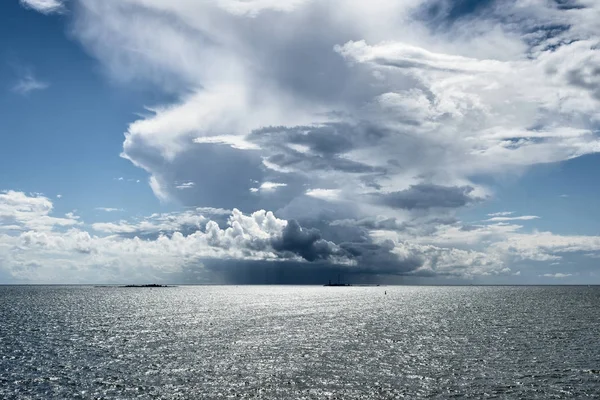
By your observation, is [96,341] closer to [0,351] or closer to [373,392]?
[0,351]

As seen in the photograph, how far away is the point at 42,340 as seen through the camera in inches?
4090

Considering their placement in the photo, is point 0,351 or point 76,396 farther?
point 0,351

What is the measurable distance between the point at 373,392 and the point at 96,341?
6688 centimetres

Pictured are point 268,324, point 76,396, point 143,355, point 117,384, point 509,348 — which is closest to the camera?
point 76,396

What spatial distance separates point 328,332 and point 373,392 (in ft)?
196

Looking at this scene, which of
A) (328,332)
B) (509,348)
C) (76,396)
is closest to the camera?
(76,396)

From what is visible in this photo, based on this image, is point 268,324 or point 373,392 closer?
point 373,392

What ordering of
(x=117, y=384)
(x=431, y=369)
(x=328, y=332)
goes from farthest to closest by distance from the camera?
(x=328, y=332) < (x=431, y=369) < (x=117, y=384)

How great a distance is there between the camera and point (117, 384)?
6216cm

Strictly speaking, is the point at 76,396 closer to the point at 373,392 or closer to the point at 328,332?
the point at 373,392

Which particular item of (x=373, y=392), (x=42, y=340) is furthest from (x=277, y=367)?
(x=42, y=340)

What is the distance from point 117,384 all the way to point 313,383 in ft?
80.0

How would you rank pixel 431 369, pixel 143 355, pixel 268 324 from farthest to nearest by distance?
pixel 268 324 → pixel 143 355 → pixel 431 369

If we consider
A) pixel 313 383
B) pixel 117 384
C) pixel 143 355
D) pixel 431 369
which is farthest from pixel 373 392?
pixel 143 355
